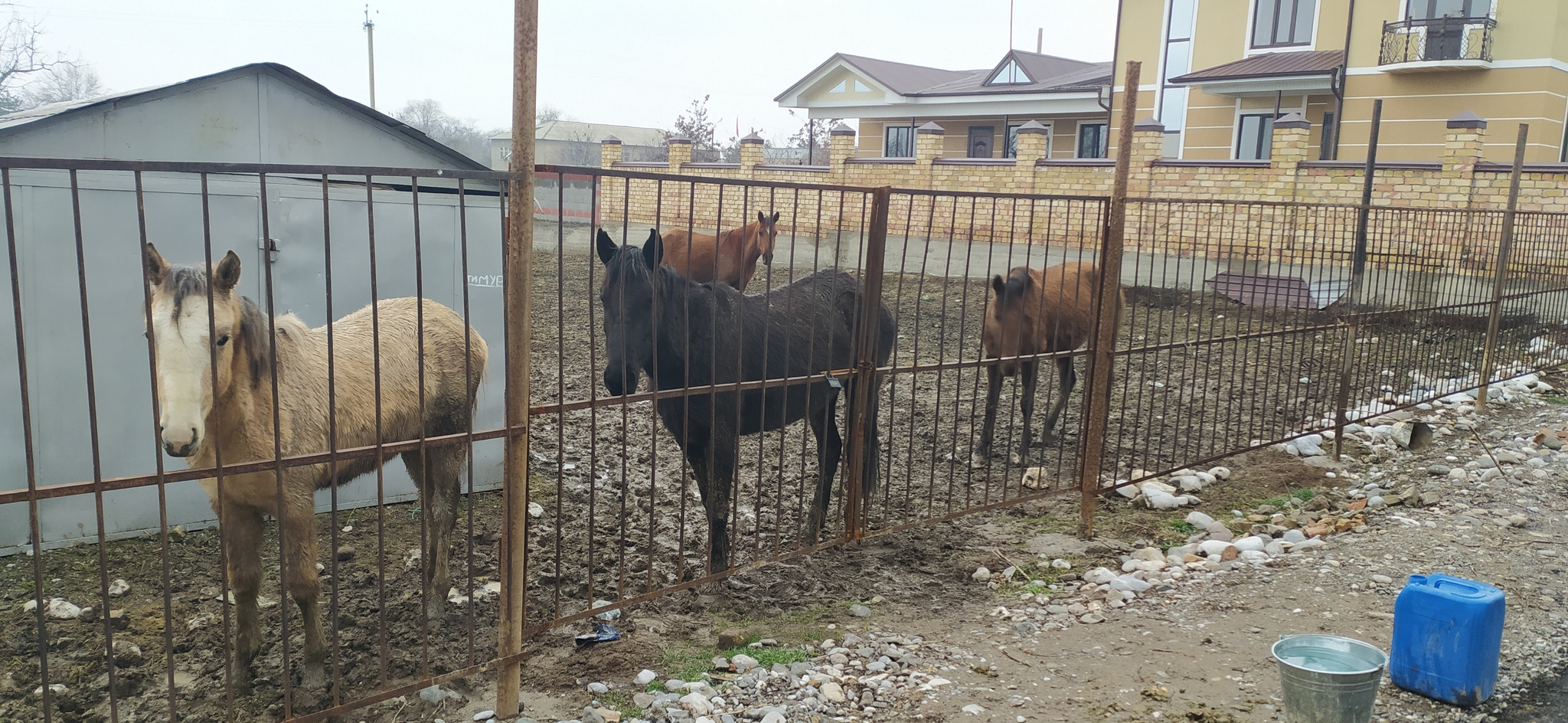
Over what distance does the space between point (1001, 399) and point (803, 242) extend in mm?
12844

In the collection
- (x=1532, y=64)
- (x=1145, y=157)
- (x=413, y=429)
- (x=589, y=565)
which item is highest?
(x=1532, y=64)

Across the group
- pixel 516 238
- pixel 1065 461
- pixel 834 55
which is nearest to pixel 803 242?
pixel 834 55

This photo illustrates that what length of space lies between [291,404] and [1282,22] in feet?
82.4

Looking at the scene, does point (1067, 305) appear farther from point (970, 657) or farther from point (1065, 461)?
point (970, 657)

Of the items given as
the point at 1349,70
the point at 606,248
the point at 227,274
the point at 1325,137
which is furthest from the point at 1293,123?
the point at 227,274

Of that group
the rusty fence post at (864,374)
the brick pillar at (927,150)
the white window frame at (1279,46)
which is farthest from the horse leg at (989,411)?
the white window frame at (1279,46)

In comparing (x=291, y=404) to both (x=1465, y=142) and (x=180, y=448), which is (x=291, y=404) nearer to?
(x=180, y=448)

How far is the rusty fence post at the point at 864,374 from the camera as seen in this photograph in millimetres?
4250

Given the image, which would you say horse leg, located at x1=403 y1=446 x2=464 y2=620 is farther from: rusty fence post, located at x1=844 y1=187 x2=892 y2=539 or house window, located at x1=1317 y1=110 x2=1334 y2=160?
house window, located at x1=1317 y1=110 x2=1334 y2=160

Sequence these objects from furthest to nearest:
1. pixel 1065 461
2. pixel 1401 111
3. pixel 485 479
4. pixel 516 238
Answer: pixel 1401 111
pixel 1065 461
pixel 485 479
pixel 516 238

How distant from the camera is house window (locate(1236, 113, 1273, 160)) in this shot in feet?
74.2

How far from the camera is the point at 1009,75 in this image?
29641mm

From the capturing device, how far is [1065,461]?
7.05 meters

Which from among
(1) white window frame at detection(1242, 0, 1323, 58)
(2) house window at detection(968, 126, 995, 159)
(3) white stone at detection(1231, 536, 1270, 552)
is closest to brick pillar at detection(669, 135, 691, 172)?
(2) house window at detection(968, 126, 995, 159)
